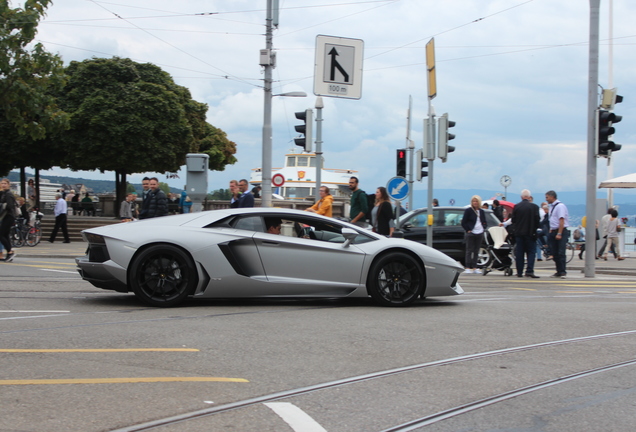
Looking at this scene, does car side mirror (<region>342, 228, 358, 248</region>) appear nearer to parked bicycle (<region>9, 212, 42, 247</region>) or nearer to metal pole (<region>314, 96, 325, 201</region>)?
metal pole (<region>314, 96, 325, 201</region>)

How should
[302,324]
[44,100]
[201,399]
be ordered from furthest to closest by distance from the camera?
[44,100], [302,324], [201,399]

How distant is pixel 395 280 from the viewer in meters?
9.40

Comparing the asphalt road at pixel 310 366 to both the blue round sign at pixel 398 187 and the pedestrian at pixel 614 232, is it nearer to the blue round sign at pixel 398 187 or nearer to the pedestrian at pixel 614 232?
the blue round sign at pixel 398 187

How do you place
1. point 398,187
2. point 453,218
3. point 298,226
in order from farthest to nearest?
point 398,187
point 453,218
point 298,226

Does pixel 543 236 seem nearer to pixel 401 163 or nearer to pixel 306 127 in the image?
pixel 401 163

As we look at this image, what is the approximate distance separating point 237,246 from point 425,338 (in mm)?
2847

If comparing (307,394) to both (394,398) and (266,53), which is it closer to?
(394,398)

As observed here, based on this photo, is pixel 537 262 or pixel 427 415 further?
pixel 537 262

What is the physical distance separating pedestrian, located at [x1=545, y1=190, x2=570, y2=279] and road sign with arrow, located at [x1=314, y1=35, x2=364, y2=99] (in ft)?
16.3

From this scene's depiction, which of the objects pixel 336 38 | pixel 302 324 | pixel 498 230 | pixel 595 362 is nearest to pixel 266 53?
pixel 336 38

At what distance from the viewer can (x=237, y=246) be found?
353 inches

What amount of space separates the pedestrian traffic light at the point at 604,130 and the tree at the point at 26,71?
46.6 ft

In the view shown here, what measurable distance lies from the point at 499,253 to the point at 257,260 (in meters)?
9.40

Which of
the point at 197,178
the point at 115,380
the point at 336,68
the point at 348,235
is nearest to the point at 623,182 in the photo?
the point at 336,68
